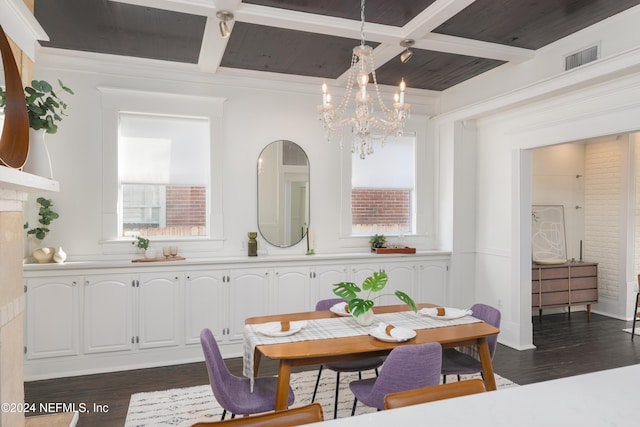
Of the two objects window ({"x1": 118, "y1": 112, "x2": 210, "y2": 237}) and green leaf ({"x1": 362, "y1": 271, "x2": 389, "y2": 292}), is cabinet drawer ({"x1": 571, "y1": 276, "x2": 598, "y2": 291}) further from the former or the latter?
window ({"x1": 118, "y1": 112, "x2": 210, "y2": 237})

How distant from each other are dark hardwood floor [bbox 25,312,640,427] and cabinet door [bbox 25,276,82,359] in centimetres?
30

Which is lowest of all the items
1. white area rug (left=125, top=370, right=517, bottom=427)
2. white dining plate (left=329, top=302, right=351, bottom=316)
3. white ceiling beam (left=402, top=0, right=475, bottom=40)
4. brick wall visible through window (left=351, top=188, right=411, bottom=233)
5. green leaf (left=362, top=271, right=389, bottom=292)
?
white area rug (left=125, top=370, right=517, bottom=427)

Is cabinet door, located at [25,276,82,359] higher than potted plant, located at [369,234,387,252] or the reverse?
the reverse

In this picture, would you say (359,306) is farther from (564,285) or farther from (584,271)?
(584,271)

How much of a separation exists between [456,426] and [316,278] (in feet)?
12.3

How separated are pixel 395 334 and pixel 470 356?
97 cm

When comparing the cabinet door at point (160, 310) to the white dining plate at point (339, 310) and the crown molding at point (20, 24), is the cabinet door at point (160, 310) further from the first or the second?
the crown molding at point (20, 24)

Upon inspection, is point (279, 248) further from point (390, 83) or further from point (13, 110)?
point (13, 110)

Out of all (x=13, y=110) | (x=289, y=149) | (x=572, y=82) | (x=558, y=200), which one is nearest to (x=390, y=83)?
(x=289, y=149)

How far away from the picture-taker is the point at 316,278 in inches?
190

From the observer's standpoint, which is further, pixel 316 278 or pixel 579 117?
pixel 316 278

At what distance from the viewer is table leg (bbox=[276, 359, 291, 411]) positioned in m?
2.40

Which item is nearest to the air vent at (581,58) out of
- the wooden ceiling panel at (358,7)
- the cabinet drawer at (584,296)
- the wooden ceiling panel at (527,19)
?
the wooden ceiling panel at (527,19)

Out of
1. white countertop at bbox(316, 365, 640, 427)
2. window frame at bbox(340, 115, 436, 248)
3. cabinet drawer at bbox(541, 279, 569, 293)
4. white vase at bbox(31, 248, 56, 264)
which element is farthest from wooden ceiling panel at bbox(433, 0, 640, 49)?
white vase at bbox(31, 248, 56, 264)
